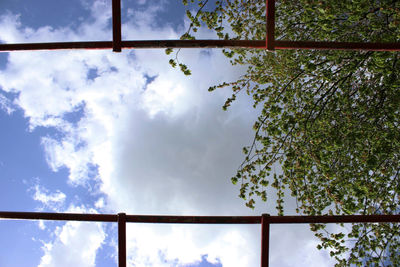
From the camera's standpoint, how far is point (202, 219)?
3006mm

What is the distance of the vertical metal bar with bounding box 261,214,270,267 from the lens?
301cm

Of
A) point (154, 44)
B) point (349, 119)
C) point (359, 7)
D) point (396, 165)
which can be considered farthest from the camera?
point (396, 165)

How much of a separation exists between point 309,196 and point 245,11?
235 inches

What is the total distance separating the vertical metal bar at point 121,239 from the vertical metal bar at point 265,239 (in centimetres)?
154

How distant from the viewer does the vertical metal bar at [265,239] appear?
9.88ft

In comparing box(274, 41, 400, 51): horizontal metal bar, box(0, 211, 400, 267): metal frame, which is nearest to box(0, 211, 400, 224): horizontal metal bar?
box(0, 211, 400, 267): metal frame

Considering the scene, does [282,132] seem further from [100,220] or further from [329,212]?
[100,220]

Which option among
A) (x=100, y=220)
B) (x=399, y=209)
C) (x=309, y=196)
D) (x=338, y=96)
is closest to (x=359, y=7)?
(x=338, y=96)

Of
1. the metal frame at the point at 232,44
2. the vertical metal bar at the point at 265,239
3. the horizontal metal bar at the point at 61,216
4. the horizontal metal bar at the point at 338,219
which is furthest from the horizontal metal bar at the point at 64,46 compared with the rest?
the horizontal metal bar at the point at 338,219

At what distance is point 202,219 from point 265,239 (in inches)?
28.8

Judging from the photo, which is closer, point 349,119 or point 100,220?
point 100,220

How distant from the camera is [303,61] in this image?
775 centimetres

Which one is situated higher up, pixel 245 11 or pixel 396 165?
pixel 245 11

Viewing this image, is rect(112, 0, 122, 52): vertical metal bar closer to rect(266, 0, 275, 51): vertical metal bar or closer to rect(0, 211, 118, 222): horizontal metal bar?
rect(266, 0, 275, 51): vertical metal bar
